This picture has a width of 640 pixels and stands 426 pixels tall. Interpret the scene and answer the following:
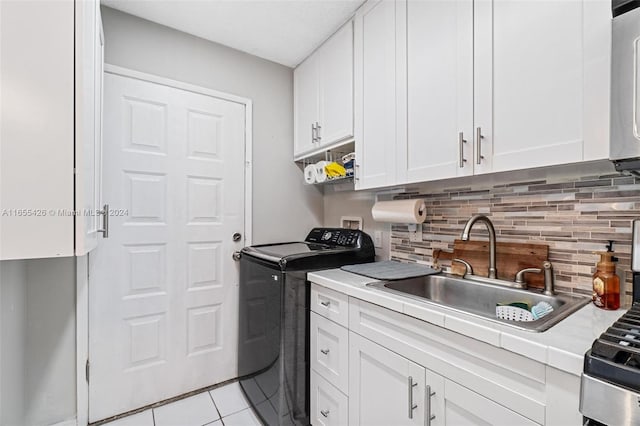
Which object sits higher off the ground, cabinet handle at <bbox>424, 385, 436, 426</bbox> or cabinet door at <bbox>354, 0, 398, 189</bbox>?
cabinet door at <bbox>354, 0, 398, 189</bbox>

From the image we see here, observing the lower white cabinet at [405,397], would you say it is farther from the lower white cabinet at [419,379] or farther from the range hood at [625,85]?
the range hood at [625,85]

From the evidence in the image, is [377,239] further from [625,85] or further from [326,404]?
[625,85]

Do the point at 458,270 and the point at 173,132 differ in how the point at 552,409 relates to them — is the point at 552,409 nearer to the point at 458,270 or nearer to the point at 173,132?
the point at 458,270

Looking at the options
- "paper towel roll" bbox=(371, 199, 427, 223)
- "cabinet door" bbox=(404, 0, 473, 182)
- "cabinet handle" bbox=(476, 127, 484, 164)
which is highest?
"cabinet door" bbox=(404, 0, 473, 182)

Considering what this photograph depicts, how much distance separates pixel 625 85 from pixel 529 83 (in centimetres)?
33

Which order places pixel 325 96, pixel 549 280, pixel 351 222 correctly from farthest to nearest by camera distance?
pixel 351 222 → pixel 325 96 → pixel 549 280

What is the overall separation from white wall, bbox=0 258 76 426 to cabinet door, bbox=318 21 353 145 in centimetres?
175

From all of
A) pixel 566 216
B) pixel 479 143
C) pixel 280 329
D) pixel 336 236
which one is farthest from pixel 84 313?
pixel 566 216

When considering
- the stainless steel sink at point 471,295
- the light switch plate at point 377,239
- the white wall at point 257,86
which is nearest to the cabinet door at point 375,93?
the light switch plate at point 377,239

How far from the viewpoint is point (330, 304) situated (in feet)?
5.17

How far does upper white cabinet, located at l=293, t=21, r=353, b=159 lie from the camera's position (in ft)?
6.33

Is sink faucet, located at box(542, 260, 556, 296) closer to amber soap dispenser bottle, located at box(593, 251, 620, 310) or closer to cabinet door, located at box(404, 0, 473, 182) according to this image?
amber soap dispenser bottle, located at box(593, 251, 620, 310)

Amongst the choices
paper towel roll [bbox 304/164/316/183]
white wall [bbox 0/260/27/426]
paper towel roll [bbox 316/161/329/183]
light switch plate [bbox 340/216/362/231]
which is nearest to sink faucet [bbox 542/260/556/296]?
light switch plate [bbox 340/216/362/231]

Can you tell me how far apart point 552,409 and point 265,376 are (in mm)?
1414
